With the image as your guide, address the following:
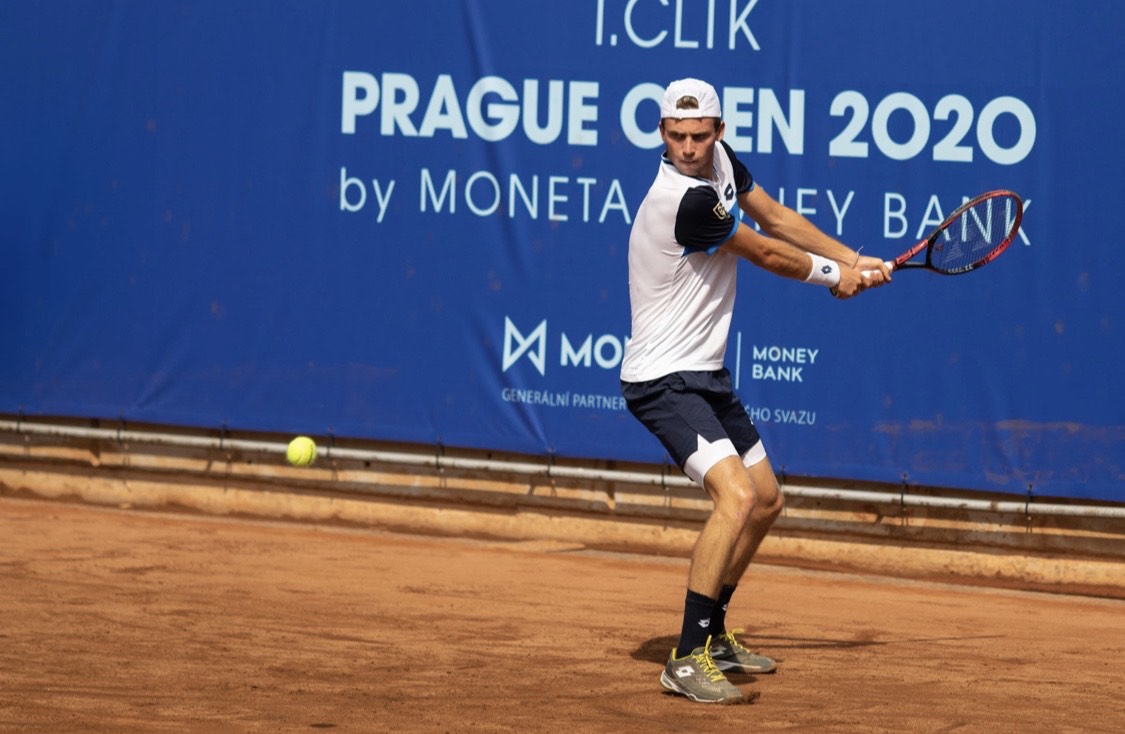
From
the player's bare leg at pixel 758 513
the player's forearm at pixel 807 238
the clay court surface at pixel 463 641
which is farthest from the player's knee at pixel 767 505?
the player's forearm at pixel 807 238

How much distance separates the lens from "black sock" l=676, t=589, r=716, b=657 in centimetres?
518

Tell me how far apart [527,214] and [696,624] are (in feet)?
11.1

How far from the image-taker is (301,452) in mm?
8086

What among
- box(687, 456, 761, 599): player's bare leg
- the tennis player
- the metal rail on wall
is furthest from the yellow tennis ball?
box(687, 456, 761, 599): player's bare leg

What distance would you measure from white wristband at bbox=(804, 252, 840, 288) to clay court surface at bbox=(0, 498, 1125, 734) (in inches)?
50.6

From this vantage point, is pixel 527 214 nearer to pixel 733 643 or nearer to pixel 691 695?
pixel 733 643

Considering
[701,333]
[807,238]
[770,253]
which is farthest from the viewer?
[807,238]

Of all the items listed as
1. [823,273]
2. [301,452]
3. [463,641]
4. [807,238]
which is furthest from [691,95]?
[301,452]

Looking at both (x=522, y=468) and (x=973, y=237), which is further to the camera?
(x=522, y=468)

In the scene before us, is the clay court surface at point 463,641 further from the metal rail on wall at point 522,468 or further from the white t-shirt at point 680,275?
the white t-shirt at point 680,275

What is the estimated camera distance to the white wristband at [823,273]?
5270 millimetres

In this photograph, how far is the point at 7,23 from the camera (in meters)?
9.07

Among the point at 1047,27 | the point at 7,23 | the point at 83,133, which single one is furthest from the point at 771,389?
the point at 7,23

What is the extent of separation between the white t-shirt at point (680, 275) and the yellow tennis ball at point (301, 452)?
3039 millimetres
